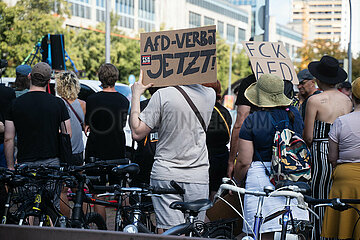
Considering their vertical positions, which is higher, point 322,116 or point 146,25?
point 146,25

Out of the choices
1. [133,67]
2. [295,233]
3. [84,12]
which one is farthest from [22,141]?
[84,12]

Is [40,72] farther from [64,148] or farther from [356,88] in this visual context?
[356,88]

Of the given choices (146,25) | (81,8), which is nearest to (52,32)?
(81,8)

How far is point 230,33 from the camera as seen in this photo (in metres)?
113

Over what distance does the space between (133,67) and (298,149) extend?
42760mm

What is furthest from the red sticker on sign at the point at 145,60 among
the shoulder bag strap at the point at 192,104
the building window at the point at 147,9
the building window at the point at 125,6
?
the building window at the point at 147,9

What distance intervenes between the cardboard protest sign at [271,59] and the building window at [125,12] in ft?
237

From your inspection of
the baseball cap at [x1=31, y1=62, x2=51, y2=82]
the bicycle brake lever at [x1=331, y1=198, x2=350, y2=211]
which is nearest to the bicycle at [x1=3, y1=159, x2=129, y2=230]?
the baseball cap at [x1=31, y1=62, x2=51, y2=82]

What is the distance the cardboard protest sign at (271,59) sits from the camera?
20.5 ft

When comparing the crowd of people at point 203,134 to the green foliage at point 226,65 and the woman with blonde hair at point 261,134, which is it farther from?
the green foliage at point 226,65

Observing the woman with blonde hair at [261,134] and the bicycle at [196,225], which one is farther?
the woman with blonde hair at [261,134]

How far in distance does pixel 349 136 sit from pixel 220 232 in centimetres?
130

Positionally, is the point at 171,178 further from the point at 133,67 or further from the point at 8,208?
the point at 133,67

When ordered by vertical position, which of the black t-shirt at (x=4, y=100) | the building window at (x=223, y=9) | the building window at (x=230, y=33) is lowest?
the black t-shirt at (x=4, y=100)
